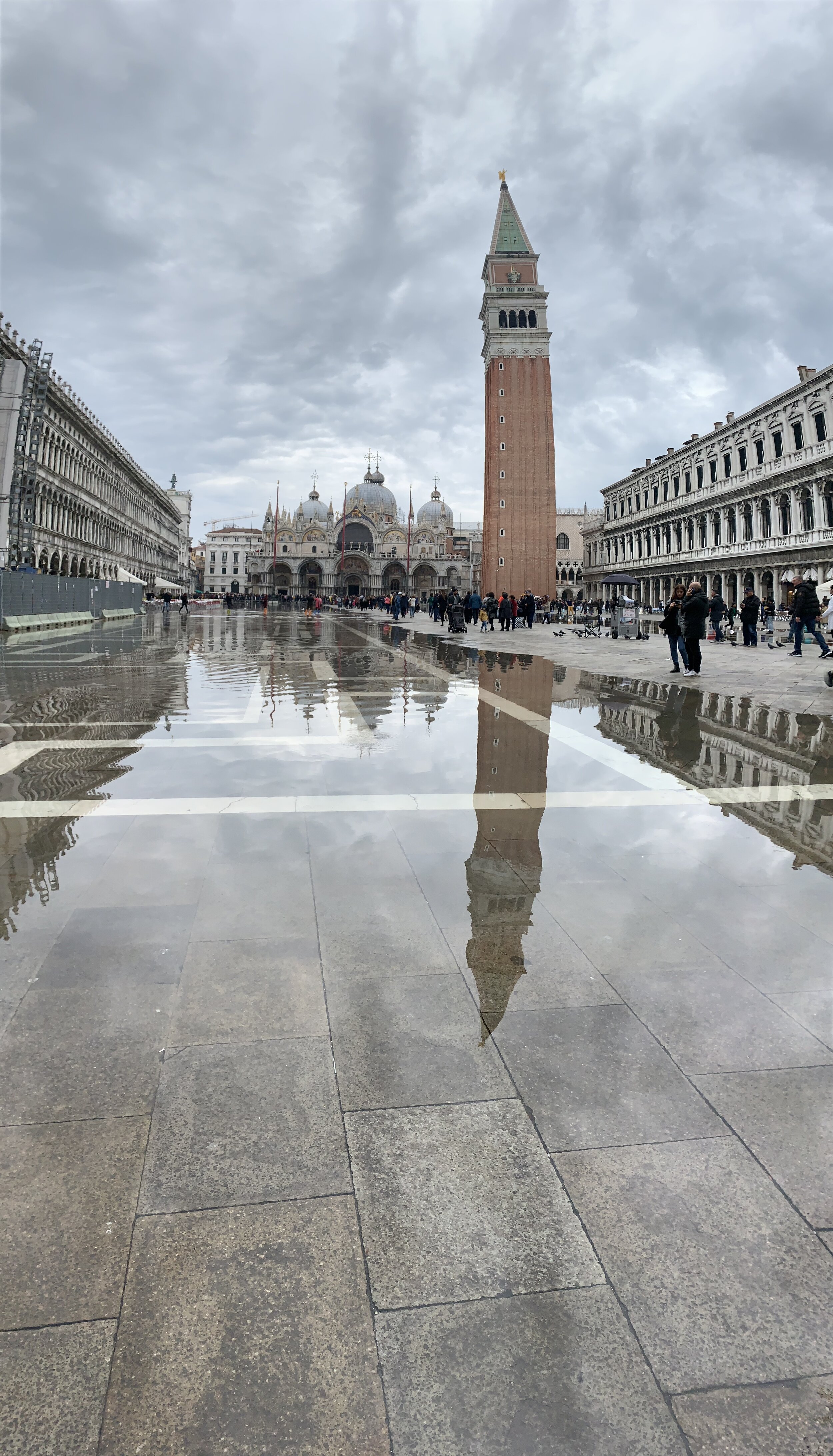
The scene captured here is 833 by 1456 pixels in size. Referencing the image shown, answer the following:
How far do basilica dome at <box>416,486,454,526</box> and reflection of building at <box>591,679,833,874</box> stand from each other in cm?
11949

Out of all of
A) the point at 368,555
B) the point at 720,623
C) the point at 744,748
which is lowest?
the point at 744,748

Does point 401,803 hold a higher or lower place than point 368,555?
lower

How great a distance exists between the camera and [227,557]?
156 meters

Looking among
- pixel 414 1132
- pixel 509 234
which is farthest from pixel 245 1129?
pixel 509 234

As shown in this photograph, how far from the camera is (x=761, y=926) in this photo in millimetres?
3512

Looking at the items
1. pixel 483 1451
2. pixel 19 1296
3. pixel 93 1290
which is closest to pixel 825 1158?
pixel 483 1451

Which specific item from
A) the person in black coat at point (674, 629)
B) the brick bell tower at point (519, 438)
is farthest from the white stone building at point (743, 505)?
the person in black coat at point (674, 629)

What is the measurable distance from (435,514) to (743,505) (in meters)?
82.7

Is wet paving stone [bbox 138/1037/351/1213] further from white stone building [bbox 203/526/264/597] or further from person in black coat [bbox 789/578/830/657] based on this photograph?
white stone building [bbox 203/526/264/597]

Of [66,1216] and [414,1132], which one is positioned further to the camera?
[414,1132]

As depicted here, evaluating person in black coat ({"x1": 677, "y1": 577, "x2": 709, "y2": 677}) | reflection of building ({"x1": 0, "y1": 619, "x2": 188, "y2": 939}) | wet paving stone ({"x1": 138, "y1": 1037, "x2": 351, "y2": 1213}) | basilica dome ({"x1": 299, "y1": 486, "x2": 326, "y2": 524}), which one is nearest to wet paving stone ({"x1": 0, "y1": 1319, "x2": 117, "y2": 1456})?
wet paving stone ({"x1": 138, "y1": 1037, "x2": 351, "y2": 1213})

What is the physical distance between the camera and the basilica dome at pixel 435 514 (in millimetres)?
127000

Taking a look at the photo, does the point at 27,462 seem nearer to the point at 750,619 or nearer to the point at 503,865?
the point at 750,619

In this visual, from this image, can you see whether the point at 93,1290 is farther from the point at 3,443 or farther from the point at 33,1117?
the point at 3,443
